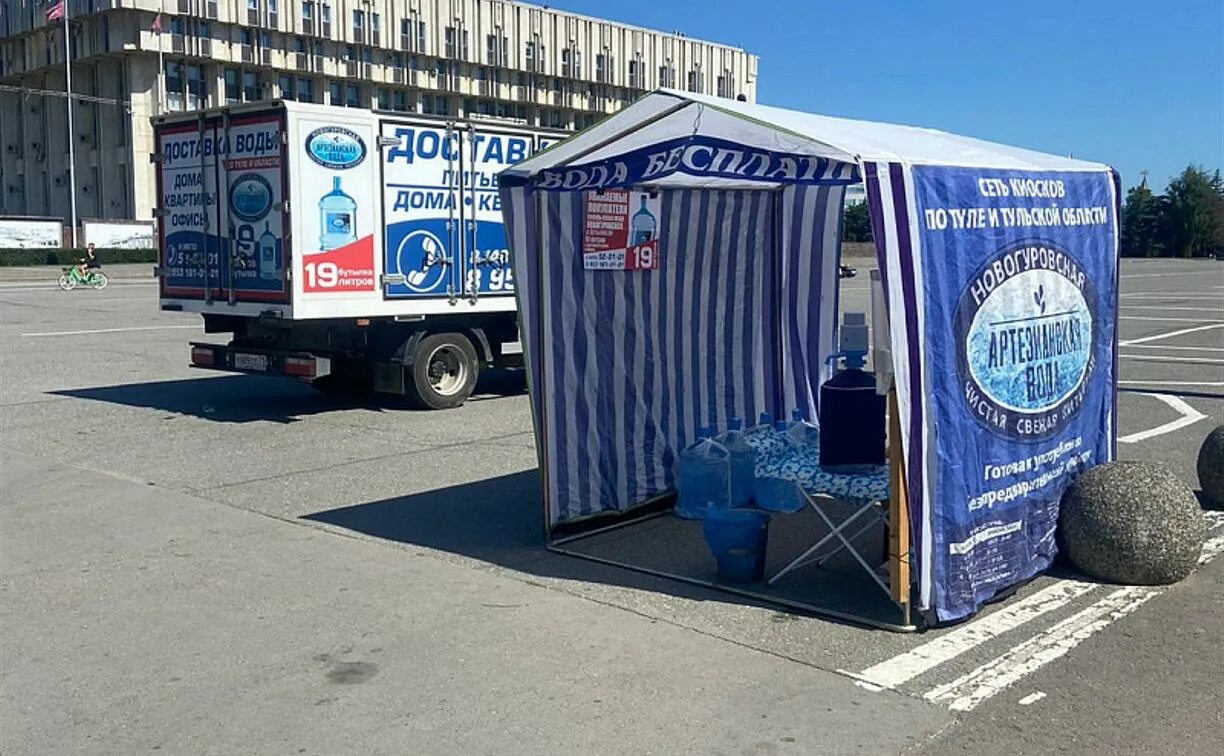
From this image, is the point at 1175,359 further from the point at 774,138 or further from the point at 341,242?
the point at 774,138

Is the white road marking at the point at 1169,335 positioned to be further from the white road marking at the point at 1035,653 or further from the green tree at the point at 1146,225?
the green tree at the point at 1146,225

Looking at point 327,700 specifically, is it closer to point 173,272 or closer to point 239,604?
point 239,604

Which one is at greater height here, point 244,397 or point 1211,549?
point 244,397

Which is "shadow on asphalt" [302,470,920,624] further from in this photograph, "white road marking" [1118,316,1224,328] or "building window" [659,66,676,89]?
"building window" [659,66,676,89]

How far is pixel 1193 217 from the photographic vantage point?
90375 millimetres

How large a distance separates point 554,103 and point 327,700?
86443 mm

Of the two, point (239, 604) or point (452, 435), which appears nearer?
point (239, 604)

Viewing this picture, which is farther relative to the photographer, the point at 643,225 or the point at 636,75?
the point at 636,75

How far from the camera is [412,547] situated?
7.33 m

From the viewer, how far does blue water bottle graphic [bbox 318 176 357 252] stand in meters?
11.5

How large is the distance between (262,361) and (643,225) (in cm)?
558

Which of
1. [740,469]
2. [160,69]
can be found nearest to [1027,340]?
[740,469]

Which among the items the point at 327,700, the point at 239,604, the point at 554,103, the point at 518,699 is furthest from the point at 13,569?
the point at 554,103

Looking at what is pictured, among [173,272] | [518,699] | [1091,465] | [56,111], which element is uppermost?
[56,111]
